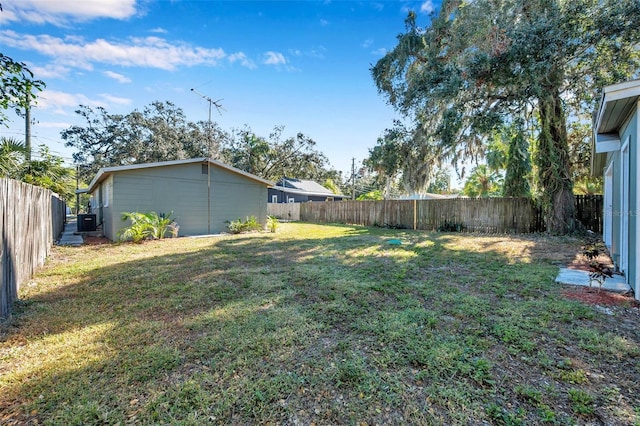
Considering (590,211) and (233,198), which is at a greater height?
(233,198)

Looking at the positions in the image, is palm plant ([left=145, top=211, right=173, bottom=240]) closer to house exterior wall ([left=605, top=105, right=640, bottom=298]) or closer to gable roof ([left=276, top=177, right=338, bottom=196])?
house exterior wall ([left=605, top=105, right=640, bottom=298])

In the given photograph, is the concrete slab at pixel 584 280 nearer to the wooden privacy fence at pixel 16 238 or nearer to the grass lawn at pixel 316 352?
the grass lawn at pixel 316 352

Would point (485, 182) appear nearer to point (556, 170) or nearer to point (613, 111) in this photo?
point (556, 170)

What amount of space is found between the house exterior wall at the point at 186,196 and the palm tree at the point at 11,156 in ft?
7.11

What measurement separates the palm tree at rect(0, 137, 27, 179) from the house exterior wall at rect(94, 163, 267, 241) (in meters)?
2.17

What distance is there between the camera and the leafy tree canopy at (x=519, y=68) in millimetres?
7312

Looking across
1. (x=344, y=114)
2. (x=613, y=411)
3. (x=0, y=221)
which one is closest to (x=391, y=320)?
(x=613, y=411)

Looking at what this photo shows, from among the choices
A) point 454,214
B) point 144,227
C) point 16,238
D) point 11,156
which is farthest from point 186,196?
point 454,214

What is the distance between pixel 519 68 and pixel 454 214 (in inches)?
Answer: 238

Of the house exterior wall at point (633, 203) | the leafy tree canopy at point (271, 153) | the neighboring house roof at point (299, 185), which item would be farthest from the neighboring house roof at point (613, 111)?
the neighboring house roof at point (299, 185)

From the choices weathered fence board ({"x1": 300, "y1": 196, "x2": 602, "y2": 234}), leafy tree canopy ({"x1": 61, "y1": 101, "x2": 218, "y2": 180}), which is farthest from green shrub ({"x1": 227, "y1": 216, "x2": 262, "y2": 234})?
leafy tree canopy ({"x1": 61, "y1": 101, "x2": 218, "y2": 180})

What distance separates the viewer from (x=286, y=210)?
2280cm

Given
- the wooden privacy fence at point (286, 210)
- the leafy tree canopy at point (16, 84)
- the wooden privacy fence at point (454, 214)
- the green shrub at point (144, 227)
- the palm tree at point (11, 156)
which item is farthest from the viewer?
the wooden privacy fence at point (286, 210)

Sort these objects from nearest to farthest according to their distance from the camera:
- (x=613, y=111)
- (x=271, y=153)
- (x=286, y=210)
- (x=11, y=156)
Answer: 1. (x=613, y=111)
2. (x=11, y=156)
3. (x=286, y=210)
4. (x=271, y=153)
